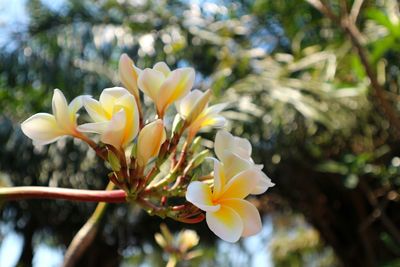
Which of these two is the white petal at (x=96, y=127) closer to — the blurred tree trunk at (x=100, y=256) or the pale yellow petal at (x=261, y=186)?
the pale yellow petal at (x=261, y=186)

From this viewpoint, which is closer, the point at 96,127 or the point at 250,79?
the point at 96,127

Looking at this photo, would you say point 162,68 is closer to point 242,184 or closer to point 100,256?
point 242,184

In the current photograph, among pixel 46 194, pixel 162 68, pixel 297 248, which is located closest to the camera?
pixel 46 194

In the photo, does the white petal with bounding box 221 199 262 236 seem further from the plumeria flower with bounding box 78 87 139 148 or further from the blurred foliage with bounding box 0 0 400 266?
the blurred foliage with bounding box 0 0 400 266

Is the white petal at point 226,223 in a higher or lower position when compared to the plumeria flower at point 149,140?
lower

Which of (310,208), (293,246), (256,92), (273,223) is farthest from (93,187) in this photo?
(293,246)

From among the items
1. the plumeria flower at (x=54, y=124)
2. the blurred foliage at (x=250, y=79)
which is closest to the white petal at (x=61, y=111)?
the plumeria flower at (x=54, y=124)

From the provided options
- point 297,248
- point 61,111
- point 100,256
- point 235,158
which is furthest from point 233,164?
point 297,248
